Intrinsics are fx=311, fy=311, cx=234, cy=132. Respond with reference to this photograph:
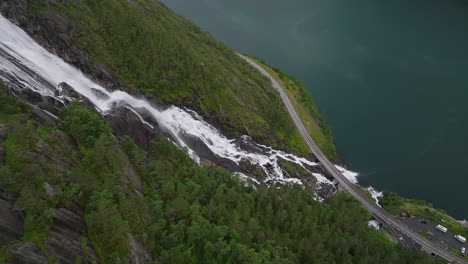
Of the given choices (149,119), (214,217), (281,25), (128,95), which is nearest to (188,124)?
(149,119)

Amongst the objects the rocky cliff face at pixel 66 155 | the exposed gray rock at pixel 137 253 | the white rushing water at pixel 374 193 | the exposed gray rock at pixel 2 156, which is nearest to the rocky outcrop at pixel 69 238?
the rocky cliff face at pixel 66 155

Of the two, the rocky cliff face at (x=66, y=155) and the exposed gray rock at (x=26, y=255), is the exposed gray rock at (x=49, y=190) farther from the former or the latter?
the exposed gray rock at (x=26, y=255)

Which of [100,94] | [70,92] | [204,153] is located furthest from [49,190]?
[204,153]

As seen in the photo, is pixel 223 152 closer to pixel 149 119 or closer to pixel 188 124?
pixel 188 124

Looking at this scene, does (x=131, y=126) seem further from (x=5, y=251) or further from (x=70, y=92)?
(x=5, y=251)

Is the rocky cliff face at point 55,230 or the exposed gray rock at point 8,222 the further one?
the exposed gray rock at point 8,222

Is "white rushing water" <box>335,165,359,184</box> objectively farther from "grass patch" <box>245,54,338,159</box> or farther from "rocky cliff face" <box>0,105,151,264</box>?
"rocky cliff face" <box>0,105,151,264</box>

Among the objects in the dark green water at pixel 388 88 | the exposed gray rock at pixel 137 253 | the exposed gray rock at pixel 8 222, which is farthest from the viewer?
the dark green water at pixel 388 88
